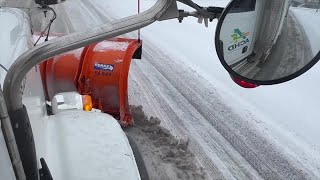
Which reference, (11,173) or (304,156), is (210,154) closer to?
(304,156)

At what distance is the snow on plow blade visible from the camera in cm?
533

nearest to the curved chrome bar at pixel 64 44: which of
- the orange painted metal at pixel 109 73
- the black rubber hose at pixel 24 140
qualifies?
the black rubber hose at pixel 24 140

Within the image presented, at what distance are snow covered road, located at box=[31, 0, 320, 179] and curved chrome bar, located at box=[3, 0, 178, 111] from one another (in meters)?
3.78

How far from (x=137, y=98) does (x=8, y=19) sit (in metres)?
4.57

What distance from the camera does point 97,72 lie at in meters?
5.40

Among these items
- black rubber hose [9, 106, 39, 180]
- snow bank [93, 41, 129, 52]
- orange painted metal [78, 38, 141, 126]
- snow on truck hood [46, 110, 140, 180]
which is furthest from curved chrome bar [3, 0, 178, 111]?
snow bank [93, 41, 129, 52]

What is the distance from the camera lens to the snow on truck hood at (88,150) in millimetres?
2309

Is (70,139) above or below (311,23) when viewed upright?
below

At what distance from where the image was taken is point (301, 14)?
163 cm

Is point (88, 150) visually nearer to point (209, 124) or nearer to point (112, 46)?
point (112, 46)

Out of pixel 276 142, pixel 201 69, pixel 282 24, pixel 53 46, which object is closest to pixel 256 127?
pixel 276 142

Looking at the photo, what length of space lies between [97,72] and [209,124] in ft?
6.74

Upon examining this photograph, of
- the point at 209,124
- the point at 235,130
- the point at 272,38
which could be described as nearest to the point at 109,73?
the point at 209,124

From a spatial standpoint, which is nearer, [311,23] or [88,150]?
[311,23]
